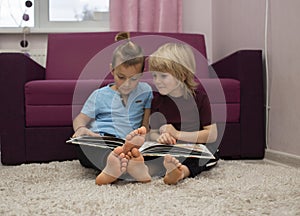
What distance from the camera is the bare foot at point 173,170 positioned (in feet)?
4.55

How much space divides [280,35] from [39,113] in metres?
1.14

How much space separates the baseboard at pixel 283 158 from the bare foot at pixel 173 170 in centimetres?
75

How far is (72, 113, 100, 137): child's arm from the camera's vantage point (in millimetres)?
1681

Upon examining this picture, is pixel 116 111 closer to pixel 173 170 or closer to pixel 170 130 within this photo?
pixel 170 130

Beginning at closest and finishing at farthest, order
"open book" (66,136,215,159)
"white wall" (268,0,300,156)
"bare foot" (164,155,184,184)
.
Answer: "bare foot" (164,155,184,184), "open book" (66,136,215,159), "white wall" (268,0,300,156)

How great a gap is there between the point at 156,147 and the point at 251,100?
2.66 feet

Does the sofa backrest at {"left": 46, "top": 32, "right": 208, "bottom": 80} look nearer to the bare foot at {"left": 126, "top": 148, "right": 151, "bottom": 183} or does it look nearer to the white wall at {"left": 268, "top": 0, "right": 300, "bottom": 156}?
the white wall at {"left": 268, "top": 0, "right": 300, "bottom": 156}

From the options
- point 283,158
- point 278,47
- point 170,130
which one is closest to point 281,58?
point 278,47

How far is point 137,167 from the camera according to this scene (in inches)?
57.7

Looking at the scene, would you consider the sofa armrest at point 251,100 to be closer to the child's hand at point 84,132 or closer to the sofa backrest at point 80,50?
the sofa backrest at point 80,50

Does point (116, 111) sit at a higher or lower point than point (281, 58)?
lower

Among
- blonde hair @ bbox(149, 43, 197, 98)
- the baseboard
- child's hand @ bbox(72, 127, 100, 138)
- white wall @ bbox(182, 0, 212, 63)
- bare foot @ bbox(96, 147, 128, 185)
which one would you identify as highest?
white wall @ bbox(182, 0, 212, 63)

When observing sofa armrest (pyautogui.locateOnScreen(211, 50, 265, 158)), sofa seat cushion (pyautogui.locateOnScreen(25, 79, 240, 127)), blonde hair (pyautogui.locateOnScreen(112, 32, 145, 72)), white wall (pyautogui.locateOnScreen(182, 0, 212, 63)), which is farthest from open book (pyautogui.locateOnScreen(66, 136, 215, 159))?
white wall (pyautogui.locateOnScreen(182, 0, 212, 63))

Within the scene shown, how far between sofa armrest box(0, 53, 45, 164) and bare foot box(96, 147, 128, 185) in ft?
2.30
